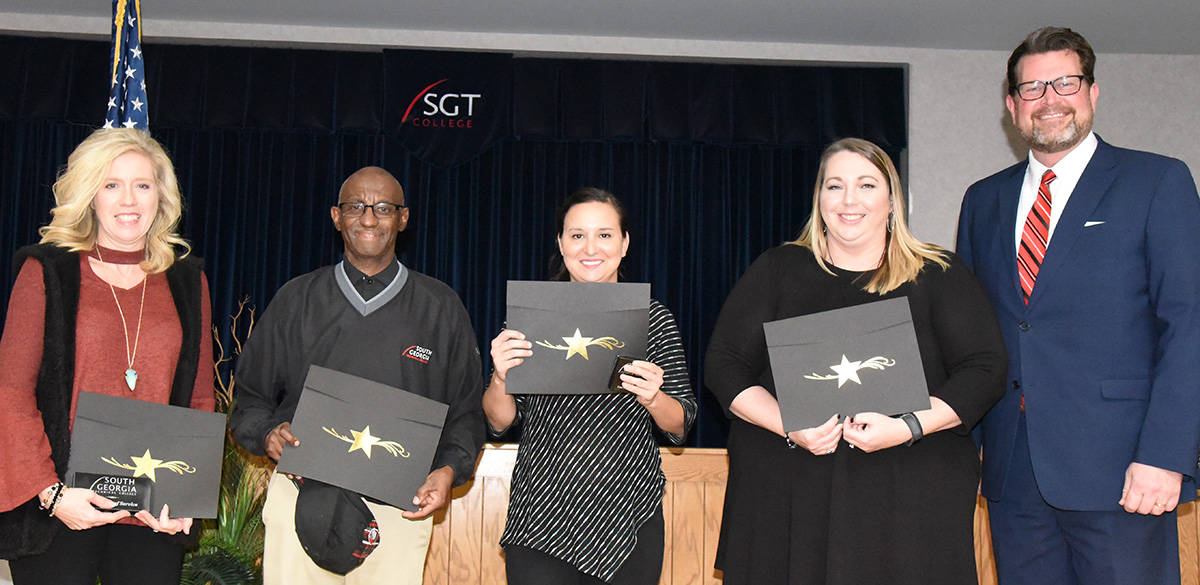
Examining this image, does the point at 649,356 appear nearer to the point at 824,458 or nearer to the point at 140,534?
the point at 824,458

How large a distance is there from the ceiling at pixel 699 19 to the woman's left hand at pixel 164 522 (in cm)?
415

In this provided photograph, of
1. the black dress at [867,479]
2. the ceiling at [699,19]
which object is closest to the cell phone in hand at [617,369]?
the black dress at [867,479]

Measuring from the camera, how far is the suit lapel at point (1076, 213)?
7.78 feet

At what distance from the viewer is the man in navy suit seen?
2234 mm

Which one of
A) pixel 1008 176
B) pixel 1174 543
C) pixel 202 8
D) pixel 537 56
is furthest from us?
pixel 537 56

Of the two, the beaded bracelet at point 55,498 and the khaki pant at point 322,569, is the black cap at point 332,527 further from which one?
the beaded bracelet at point 55,498

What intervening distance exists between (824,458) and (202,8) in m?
5.33

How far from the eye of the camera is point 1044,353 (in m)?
2.35

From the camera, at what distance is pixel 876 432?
2.02 meters

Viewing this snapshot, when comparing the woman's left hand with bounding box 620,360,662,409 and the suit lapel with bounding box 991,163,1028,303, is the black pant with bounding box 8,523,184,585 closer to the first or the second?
the woman's left hand with bounding box 620,360,662,409

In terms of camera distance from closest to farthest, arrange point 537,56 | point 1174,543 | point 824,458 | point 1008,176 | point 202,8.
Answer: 1. point 824,458
2. point 1174,543
3. point 1008,176
4. point 202,8
5. point 537,56

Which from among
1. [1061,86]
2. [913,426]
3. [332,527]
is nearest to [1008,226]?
[1061,86]

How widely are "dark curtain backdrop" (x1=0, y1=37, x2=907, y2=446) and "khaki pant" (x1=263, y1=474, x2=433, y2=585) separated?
3.92 meters

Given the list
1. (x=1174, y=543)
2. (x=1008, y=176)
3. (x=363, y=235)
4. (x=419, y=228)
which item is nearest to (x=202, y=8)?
(x=419, y=228)
